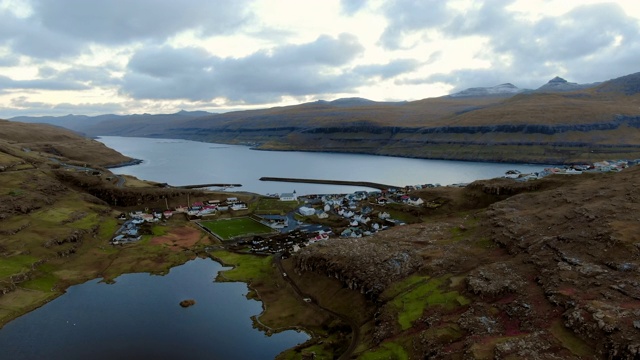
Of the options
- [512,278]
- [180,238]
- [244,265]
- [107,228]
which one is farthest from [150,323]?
[107,228]

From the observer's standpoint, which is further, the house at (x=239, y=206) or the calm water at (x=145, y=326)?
the house at (x=239, y=206)

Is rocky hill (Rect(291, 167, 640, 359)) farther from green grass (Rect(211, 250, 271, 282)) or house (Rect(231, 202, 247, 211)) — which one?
house (Rect(231, 202, 247, 211))

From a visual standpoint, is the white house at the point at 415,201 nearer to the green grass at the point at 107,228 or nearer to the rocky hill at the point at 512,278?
the rocky hill at the point at 512,278

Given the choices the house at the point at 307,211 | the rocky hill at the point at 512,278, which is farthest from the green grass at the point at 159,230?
the rocky hill at the point at 512,278

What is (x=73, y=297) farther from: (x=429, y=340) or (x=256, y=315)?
(x=429, y=340)

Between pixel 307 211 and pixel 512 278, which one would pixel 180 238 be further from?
pixel 512 278
